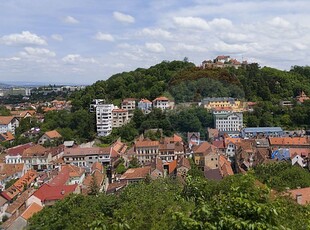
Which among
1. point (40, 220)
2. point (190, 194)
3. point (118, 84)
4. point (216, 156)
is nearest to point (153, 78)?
point (118, 84)

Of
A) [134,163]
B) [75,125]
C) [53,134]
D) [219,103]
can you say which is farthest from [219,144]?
[53,134]

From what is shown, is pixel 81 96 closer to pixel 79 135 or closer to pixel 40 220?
pixel 79 135

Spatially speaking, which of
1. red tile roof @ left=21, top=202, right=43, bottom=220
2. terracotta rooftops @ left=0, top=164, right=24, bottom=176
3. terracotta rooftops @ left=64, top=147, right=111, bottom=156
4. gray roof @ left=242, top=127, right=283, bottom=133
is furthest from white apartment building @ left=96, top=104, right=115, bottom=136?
red tile roof @ left=21, top=202, right=43, bottom=220

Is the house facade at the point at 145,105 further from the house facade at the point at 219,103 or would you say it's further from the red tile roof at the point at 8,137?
the red tile roof at the point at 8,137

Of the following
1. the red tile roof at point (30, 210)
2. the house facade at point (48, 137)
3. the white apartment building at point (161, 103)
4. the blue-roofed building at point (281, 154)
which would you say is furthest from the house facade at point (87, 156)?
→ the blue-roofed building at point (281, 154)

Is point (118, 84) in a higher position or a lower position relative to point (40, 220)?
higher

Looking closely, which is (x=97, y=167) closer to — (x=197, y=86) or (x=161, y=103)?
(x=161, y=103)
